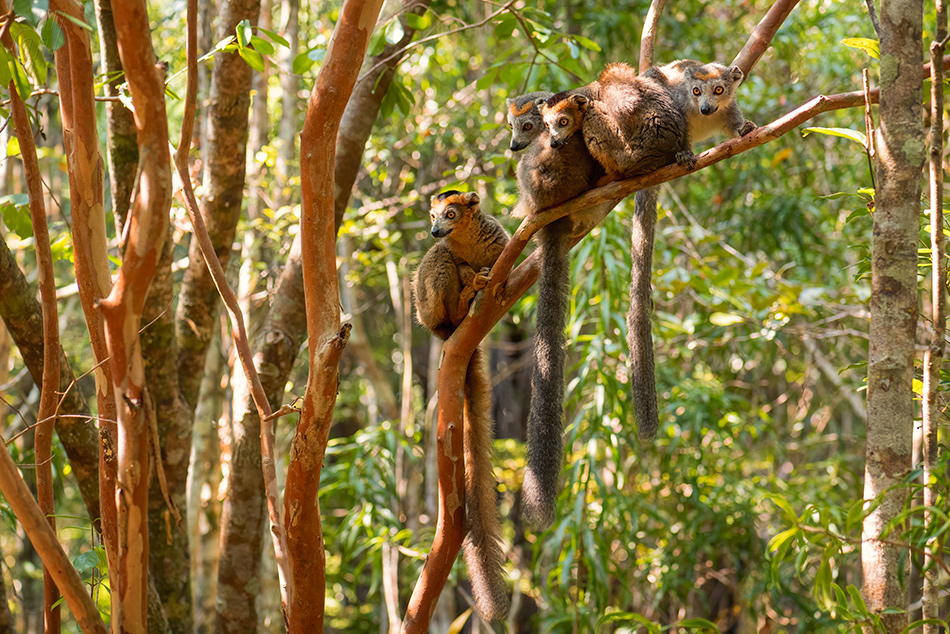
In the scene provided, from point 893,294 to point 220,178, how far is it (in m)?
2.77

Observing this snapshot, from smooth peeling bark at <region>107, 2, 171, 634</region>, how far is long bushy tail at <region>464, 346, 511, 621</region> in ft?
3.70

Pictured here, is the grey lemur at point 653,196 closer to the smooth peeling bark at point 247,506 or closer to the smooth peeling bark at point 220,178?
the smooth peeling bark at point 247,506

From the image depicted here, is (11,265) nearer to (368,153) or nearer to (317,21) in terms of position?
(368,153)

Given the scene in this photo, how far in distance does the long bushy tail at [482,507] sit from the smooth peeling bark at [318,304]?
51 cm

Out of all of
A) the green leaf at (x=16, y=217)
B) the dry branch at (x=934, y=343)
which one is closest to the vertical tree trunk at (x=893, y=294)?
the dry branch at (x=934, y=343)

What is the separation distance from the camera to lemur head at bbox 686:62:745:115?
2.96 m

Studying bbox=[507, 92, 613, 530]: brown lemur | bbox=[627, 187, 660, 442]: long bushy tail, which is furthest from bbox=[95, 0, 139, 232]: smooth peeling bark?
bbox=[627, 187, 660, 442]: long bushy tail

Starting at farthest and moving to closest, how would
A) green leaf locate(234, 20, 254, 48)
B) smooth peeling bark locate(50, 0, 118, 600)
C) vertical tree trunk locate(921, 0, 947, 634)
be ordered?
1. green leaf locate(234, 20, 254, 48)
2. vertical tree trunk locate(921, 0, 947, 634)
3. smooth peeling bark locate(50, 0, 118, 600)

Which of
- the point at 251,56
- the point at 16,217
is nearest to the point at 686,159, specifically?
the point at 251,56

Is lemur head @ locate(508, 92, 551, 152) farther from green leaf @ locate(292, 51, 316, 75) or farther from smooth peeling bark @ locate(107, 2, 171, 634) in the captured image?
smooth peeling bark @ locate(107, 2, 171, 634)

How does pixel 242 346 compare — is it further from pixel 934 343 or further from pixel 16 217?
pixel 934 343

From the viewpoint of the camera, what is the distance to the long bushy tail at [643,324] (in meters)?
2.64

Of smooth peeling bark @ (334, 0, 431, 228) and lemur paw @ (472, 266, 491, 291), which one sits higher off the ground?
smooth peeling bark @ (334, 0, 431, 228)

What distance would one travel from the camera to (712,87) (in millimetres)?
3012
